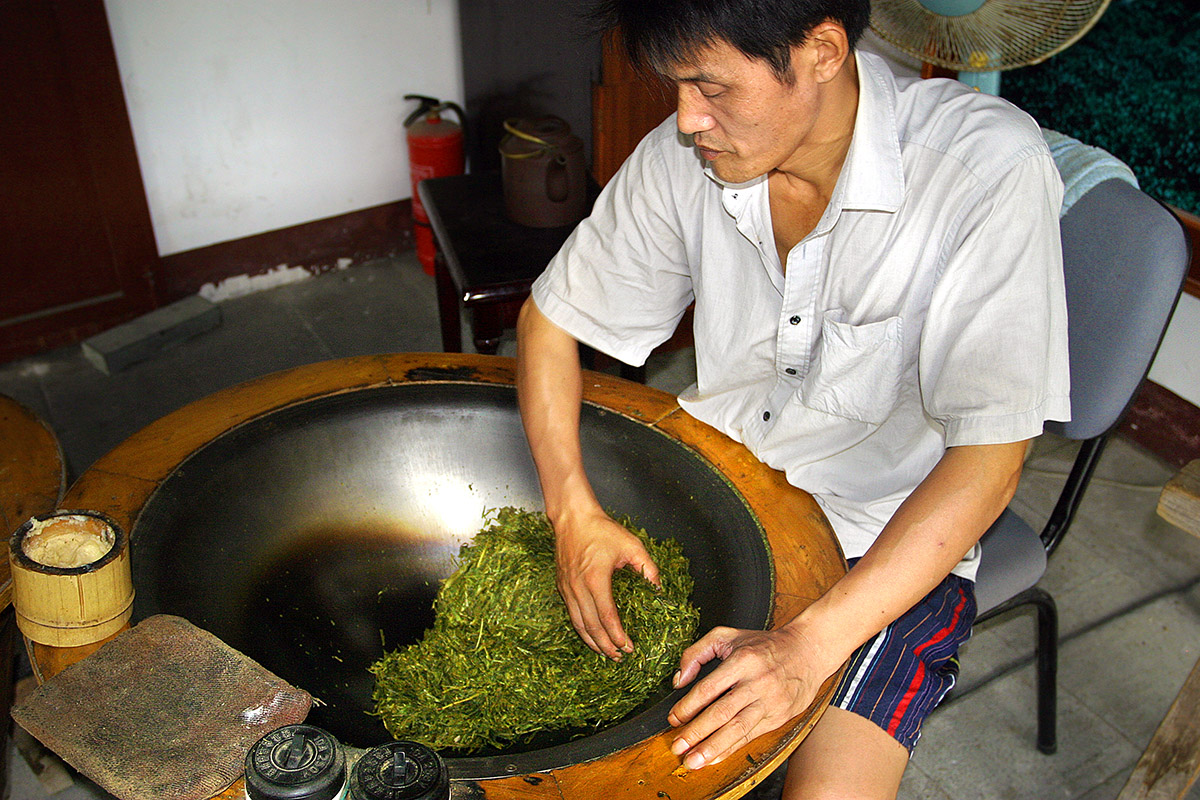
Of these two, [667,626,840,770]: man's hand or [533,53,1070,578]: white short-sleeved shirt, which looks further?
[533,53,1070,578]: white short-sleeved shirt

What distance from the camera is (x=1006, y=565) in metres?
1.38

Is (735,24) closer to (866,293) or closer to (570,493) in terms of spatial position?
(866,293)

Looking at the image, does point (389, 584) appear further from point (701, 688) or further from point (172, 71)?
point (172, 71)

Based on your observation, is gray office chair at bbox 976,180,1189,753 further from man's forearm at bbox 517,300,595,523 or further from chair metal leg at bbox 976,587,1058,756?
man's forearm at bbox 517,300,595,523

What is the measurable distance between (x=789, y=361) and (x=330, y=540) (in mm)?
663

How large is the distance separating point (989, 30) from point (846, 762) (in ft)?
4.52

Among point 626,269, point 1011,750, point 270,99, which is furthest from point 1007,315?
point 270,99

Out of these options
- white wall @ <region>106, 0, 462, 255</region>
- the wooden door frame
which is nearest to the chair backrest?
white wall @ <region>106, 0, 462, 255</region>

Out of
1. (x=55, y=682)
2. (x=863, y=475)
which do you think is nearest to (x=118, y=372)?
(x=55, y=682)

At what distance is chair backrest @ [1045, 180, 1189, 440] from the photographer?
1.24 m

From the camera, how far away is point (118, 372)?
2.75m

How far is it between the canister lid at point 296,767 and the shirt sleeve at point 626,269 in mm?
734

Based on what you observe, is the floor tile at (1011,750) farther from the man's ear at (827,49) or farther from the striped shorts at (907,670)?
the man's ear at (827,49)

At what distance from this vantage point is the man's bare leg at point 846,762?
1104 mm
